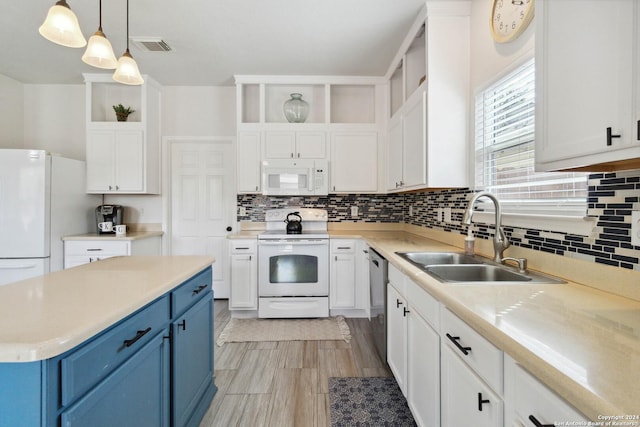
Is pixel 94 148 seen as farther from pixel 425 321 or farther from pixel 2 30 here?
pixel 425 321

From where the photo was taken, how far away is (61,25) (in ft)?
4.36

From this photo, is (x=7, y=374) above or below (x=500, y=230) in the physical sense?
below

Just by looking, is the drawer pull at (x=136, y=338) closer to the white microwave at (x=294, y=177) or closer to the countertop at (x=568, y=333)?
the countertop at (x=568, y=333)

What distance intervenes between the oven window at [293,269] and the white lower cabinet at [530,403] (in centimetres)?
239

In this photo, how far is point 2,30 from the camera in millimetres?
2484

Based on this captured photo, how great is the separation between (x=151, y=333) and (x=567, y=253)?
1.77 meters

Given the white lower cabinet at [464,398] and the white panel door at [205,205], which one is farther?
the white panel door at [205,205]

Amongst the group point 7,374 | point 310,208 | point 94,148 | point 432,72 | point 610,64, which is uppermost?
point 432,72

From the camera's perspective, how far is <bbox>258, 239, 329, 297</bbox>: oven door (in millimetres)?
3066

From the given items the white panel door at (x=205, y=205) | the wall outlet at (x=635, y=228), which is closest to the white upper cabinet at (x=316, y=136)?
→ the white panel door at (x=205, y=205)

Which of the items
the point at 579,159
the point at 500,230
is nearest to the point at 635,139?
the point at 579,159

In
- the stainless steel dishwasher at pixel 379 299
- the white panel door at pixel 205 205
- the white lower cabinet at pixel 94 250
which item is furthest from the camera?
the white panel door at pixel 205 205

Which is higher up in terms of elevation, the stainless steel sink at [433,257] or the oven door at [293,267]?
the stainless steel sink at [433,257]

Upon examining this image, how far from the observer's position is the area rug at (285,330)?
8.81 ft
